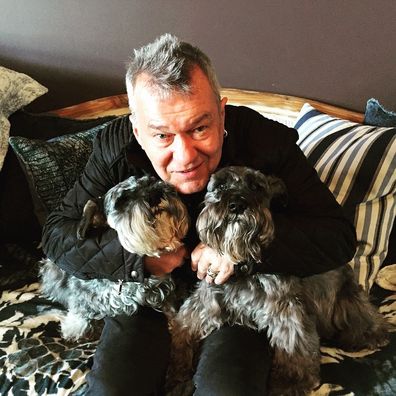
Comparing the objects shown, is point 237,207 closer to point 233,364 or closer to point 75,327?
point 233,364

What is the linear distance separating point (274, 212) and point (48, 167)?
3.34 feet

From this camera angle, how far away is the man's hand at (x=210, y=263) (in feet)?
5.05

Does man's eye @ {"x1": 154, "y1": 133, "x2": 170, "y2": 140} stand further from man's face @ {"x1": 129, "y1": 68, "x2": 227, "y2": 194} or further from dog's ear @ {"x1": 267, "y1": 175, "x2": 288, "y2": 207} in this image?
dog's ear @ {"x1": 267, "y1": 175, "x2": 288, "y2": 207}

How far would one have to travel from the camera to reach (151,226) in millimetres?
1487

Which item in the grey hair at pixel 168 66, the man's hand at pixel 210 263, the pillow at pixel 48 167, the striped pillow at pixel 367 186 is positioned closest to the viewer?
the grey hair at pixel 168 66

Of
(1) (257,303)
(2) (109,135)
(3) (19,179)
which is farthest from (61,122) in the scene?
(1) (257,303)

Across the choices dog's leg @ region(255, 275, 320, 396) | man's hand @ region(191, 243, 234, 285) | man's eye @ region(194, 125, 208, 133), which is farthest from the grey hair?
dog's leg @ region(255, 275, 320, 396)

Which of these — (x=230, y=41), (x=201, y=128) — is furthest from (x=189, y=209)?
(x=230, y=41)

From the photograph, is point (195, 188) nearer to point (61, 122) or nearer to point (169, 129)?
point (169, 129)

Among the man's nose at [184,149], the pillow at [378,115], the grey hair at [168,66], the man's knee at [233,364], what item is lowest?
the man's knee at [233,364]

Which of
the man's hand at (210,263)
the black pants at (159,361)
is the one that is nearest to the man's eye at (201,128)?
the man's hand at (210,263)

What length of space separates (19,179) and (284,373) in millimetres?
1383

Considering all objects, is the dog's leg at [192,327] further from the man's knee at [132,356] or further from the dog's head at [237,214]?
the dog's head at [237,214]

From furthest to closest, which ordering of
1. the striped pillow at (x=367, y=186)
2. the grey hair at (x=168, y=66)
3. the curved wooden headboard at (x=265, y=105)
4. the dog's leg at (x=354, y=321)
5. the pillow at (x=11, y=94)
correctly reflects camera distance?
the curved wooden headboard at (x=265, y=105) < the pillow at (x=11, y=94) < the striped pillow at (x=367, y=186) < the dog's leg at (x=354, y=321) < the grey hair at (x=168, y=66)
